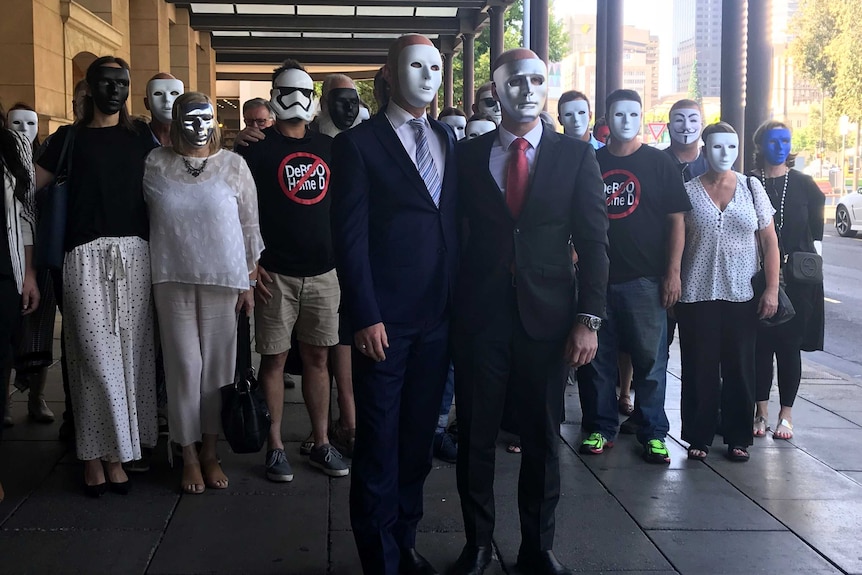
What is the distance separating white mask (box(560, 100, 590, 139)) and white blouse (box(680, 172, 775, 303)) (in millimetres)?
825

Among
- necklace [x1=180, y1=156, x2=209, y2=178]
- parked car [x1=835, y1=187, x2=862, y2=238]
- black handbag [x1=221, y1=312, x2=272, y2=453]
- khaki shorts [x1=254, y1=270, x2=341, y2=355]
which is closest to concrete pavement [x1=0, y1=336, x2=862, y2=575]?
black handbag [x1=221, y1=312, x2=272, y2=453]

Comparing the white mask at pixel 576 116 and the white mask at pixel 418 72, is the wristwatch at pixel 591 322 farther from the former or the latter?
the white mask at pixel 576 116

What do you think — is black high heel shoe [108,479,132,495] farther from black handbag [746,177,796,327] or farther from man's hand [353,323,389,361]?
black handbag [746,177,796,327]

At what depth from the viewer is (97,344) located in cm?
477

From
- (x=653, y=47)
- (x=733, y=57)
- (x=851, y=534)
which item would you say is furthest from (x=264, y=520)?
(x=653, y=47)

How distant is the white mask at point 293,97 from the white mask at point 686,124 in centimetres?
245

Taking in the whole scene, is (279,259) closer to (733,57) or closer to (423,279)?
(423,279)

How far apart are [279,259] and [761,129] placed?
121 inches

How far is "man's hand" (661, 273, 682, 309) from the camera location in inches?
218

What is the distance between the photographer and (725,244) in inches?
218

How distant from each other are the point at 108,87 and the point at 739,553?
3.67 metres

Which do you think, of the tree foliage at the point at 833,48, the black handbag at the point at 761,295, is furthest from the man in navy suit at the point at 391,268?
the tree foliage at the point at 833,48

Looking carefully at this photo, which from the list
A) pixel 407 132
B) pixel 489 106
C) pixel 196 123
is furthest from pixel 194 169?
pixel 489 106

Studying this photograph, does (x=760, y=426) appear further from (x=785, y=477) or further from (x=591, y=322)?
(x=591, y=322)
